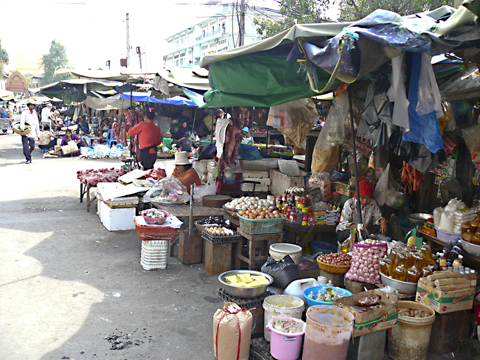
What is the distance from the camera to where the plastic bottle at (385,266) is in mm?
4211

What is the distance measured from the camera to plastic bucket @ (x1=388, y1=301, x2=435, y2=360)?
3.64m

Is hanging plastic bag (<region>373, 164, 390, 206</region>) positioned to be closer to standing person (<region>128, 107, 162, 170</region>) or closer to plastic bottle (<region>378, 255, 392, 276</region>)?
plastic bottle (<region>378, 255, 392, 276</region>)

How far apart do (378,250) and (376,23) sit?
239cm

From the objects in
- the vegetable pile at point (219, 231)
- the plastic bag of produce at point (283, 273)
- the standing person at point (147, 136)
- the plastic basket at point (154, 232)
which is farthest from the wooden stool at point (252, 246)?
the standing person at point (147, 136)

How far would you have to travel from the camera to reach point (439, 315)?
3.84 meters

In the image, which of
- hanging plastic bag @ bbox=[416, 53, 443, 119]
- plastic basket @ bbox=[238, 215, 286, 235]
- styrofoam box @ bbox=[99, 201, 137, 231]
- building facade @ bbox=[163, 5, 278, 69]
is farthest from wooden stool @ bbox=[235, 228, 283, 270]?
building facade @ bbox=[163, 5, 278, 69]

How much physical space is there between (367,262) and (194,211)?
3276 mm

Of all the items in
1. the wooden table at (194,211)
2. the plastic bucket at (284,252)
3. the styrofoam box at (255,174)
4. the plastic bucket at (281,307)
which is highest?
the styrofoam box at (255,174)

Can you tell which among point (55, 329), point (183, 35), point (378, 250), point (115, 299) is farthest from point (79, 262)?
point (183, 35)

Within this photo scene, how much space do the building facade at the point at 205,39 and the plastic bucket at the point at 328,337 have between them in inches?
1869

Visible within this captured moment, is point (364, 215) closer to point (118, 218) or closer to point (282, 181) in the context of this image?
point (282, 181)

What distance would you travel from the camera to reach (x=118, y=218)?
771 centimetres

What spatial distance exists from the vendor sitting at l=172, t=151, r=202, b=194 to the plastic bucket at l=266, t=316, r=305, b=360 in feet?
15.2

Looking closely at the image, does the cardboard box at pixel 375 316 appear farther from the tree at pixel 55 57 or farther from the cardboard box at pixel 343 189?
the tree at pixel 55 57
